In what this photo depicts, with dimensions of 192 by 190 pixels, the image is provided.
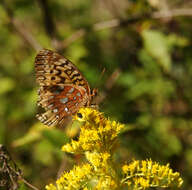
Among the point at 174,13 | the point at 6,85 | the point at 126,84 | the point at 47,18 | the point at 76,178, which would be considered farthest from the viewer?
the point at 6,85

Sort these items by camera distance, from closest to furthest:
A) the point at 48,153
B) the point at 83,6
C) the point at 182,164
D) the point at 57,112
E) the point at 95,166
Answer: the point at 95,166 → the point at 57,112 → the point at 182,164 → the point at 48,153 → the point at 83,6

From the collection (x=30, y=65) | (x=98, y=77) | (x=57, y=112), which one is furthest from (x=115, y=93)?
(x=57, y=112)

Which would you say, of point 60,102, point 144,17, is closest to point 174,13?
point 144,17

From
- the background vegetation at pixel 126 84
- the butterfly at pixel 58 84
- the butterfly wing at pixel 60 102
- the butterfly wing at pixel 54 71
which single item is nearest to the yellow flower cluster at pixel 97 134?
the butterfly wing at pixel 60 102

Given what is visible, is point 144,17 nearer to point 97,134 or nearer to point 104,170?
point 97,134

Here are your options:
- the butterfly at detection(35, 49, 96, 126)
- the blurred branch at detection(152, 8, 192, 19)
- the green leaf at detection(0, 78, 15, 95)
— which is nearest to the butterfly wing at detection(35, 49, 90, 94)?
the butterfly at detection(35, 49, 96, 126)

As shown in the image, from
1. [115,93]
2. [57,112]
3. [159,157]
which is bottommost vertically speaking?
[159,157]

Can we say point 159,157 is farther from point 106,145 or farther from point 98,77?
point 106,145
